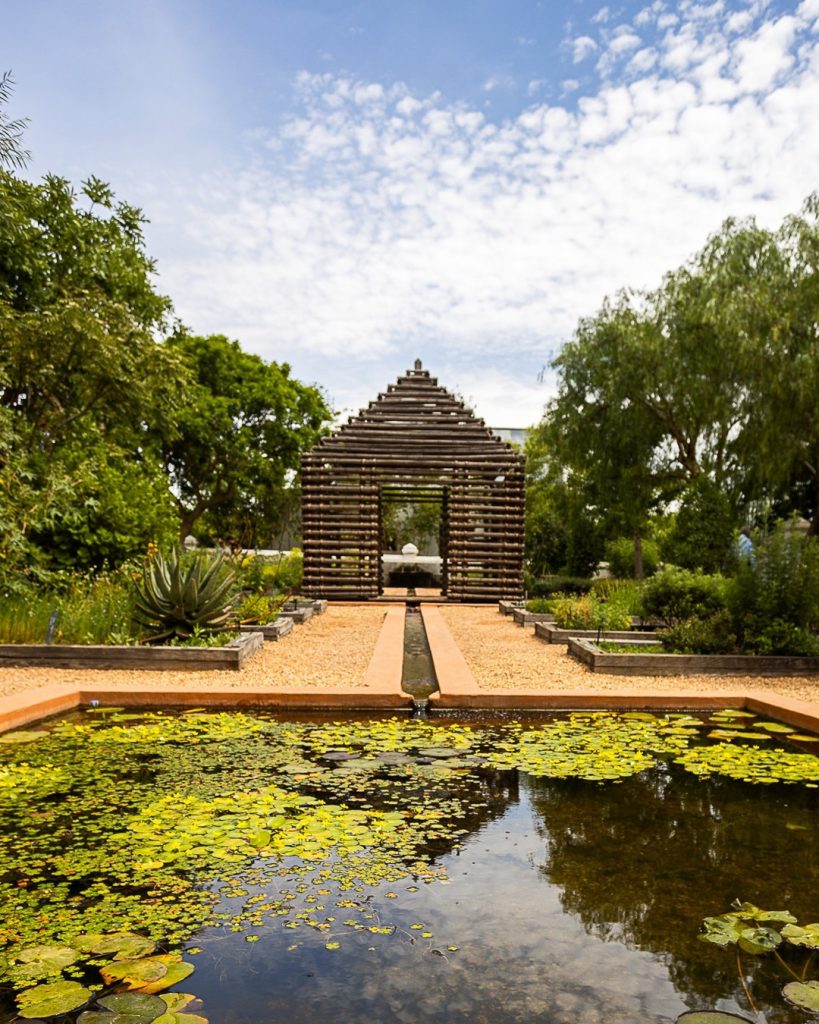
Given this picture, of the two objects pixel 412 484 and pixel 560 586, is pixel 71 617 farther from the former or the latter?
pixel 560 586

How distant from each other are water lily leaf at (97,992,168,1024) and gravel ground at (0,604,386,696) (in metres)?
4.47

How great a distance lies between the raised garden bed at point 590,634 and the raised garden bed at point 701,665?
1.49 metres

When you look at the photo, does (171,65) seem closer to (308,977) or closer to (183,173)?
(183,173)

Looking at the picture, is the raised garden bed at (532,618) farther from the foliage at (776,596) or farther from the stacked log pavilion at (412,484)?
the foliage at (776,596)

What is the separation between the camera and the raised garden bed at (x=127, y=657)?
27.3 feet

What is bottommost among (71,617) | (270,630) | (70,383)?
(270,630)

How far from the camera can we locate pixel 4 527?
9734 mm

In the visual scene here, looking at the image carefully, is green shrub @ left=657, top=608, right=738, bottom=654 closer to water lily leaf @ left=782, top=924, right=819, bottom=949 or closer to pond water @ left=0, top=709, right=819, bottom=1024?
pond water @ left=0, top=709, right=819, bottom=1024

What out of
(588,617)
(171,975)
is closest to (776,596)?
(588,617)

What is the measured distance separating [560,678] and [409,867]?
4.90 m

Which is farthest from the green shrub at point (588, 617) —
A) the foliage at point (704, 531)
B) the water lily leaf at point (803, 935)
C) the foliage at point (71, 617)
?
the water lily leaf at point (803, 935)

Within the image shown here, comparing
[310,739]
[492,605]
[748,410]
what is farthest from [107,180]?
[310,739]

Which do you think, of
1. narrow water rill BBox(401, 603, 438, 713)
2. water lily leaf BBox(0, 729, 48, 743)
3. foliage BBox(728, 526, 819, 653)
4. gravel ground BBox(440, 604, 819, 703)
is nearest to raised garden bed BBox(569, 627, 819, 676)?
gravel ground BBox(440, 604, 819, 703)

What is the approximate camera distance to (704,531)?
17.0 m
